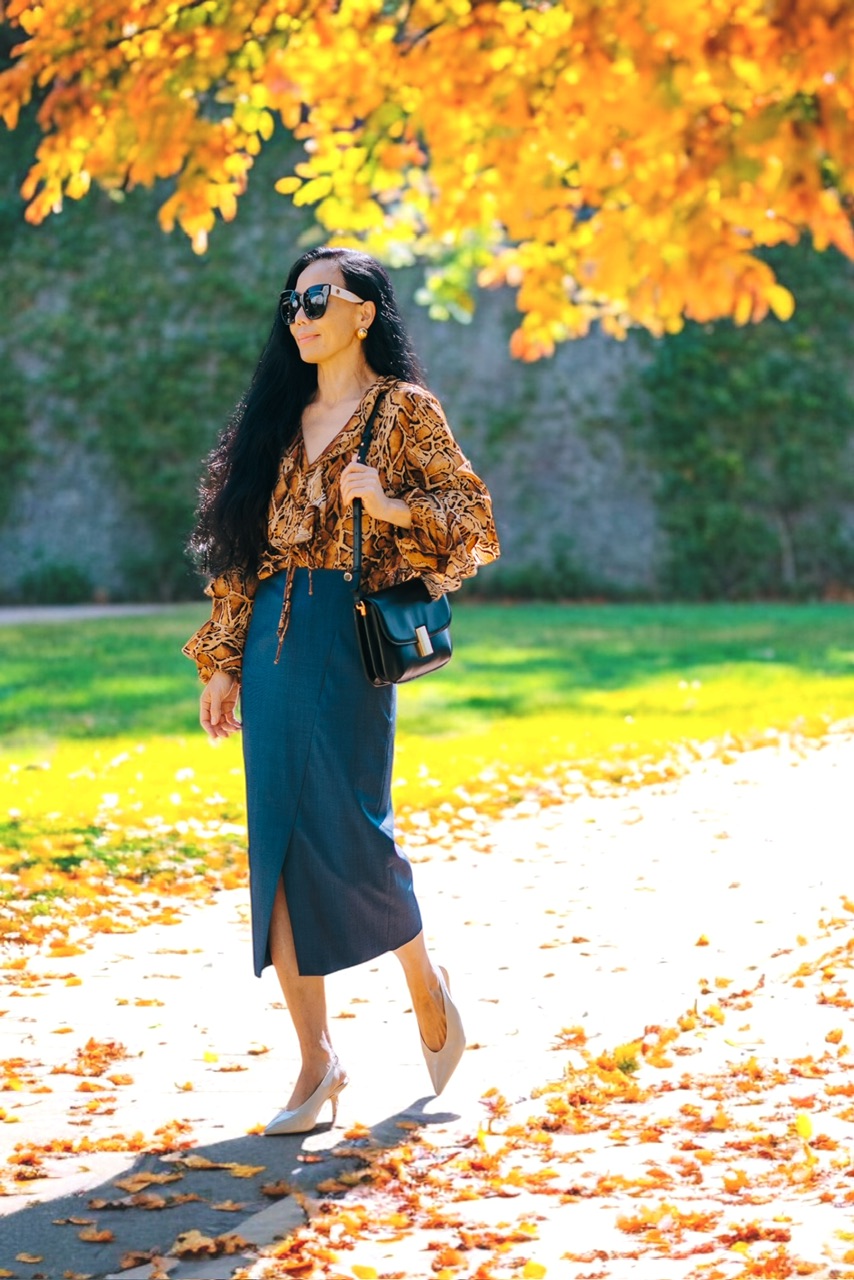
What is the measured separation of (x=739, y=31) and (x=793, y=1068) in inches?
90.1

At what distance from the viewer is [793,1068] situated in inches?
159

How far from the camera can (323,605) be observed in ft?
12.2

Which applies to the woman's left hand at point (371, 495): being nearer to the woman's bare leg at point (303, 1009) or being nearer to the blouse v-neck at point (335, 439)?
the blouse v-neck at point (335, 439)

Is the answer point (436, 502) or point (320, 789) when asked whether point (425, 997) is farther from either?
point (436, 502)

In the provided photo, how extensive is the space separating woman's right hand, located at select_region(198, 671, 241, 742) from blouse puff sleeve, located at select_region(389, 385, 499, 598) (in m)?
0.48

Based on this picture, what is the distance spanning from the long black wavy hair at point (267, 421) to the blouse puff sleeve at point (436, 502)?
19 cm

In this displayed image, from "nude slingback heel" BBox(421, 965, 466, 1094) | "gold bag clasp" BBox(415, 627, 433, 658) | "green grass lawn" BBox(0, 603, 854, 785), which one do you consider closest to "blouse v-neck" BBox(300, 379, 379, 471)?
"gold bag clasp" BBox(415, 627, 433, 658)

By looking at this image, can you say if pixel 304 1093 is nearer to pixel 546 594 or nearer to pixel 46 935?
pixel 46 935

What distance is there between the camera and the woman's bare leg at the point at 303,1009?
3.70 metres

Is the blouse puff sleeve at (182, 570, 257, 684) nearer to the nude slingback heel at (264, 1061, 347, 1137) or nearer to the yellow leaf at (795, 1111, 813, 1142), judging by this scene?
the nude slingback heel at (264, 1061, 347, 1137)

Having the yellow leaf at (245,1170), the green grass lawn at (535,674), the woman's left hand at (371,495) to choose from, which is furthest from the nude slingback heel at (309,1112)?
the green grass lawn at (535,674)

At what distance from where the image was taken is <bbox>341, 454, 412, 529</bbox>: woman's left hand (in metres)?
3.65

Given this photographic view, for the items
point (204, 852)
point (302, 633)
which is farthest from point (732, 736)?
point (302, 633)

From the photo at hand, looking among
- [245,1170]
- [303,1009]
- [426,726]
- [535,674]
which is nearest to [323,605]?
[303,1009]
